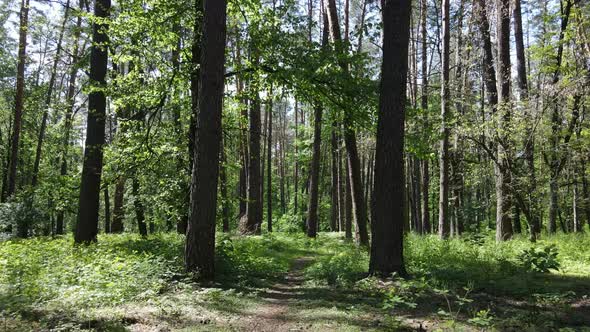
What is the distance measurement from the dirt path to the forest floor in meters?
0.02

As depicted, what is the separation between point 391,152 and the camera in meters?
7.27

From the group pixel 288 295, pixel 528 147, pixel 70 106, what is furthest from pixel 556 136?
pixel 70 106

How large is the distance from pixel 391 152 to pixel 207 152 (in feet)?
11.0

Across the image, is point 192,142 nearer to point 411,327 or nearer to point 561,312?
point 411,327

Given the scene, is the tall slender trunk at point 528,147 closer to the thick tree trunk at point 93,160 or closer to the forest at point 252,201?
the forest at point 252,201

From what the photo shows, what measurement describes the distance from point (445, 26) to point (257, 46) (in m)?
7.94

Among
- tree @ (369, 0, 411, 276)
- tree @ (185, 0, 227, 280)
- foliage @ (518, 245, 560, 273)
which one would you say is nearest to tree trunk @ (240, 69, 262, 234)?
tree @ (185, 0, 227, 280)

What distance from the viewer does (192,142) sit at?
1006 cm

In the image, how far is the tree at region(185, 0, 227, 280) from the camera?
24.5ft

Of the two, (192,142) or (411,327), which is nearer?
(411,327)

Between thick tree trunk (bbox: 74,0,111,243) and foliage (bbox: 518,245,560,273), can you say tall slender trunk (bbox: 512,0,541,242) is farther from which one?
thick tree trunk (bbox: 74,0,111,243)

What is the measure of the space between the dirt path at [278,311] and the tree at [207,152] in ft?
4.43

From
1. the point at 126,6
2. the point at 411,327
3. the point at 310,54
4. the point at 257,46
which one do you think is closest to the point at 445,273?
the point at 411,327

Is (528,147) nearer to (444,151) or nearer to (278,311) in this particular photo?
(444,151)
